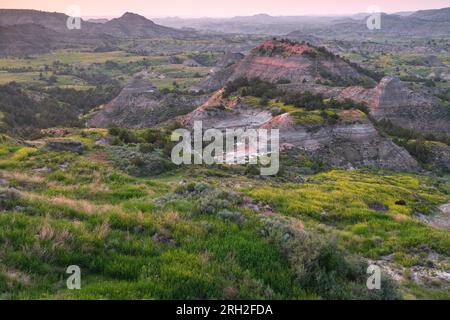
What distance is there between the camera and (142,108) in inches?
2867

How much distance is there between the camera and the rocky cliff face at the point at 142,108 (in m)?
67.9

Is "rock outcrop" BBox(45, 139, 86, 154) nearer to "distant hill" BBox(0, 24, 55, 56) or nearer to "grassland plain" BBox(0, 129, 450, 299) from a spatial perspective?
"grassland plain" BBox(0, 129, 450, 299)

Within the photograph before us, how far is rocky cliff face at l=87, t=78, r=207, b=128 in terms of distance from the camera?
223ft

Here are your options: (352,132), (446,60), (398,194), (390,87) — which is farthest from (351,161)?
(446,60)

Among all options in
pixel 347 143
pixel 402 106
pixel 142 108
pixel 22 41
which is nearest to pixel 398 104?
pixel 402 106

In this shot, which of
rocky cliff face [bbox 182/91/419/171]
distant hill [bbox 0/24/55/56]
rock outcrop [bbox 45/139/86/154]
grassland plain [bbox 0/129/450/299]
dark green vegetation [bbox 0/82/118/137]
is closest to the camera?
grassland plain [bbox 0/129/450/299]

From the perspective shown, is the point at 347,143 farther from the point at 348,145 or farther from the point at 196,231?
the point at 196,231

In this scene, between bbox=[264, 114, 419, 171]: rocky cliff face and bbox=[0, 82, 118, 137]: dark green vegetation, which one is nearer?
bbox=[264, 114, 419, 171]: rocky cliff face

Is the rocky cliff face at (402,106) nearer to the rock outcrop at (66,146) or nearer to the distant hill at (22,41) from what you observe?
the rock outcrop at (66,146)

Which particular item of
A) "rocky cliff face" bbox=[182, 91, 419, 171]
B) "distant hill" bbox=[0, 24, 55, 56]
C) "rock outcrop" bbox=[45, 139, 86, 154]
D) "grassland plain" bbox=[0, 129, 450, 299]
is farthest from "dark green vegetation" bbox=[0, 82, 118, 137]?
"distant hill" bbox=[0, 24, 55, 56]

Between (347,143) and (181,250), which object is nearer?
(181,250)

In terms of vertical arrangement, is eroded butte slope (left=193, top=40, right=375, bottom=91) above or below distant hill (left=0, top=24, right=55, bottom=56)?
below

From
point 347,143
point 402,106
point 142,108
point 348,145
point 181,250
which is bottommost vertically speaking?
point 348,145
